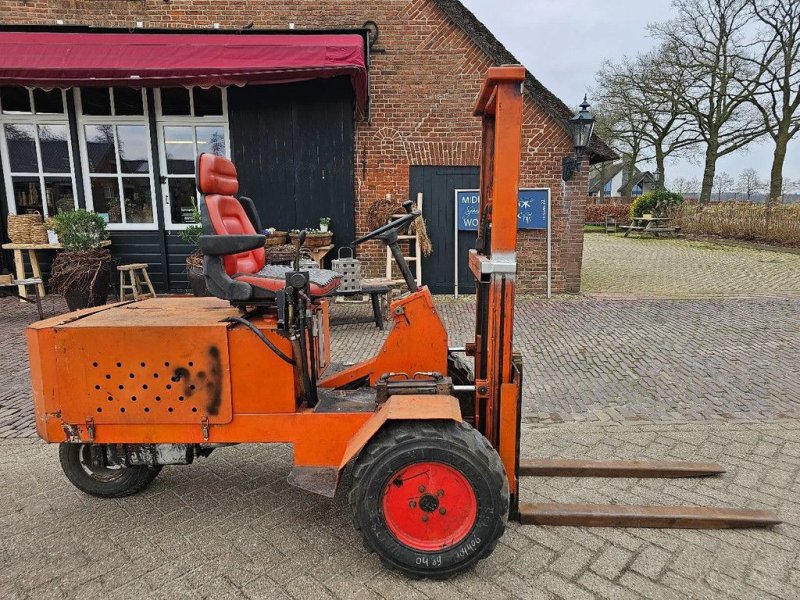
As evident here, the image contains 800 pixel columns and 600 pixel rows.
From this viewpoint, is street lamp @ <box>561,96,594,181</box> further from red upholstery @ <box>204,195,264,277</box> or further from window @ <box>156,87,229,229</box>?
red upholstery @ <box>204,195,264,277</box>

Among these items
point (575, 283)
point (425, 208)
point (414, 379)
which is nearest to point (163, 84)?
point (425, 208)

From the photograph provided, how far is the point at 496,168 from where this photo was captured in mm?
2389

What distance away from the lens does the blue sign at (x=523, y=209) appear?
30.0 feet

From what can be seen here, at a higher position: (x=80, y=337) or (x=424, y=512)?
(x=80, y=337)

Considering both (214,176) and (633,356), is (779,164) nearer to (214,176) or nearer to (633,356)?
(633,356)

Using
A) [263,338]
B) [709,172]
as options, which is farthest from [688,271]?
[709,172]

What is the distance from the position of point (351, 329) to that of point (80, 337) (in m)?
4.88

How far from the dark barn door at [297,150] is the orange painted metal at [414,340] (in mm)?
6557

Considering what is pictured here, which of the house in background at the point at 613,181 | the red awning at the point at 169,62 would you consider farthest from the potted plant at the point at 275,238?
the house in background at the point at 613,181

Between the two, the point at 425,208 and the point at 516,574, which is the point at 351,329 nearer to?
the point at 425,208

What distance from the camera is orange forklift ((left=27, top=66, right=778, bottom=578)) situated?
7.65 feet

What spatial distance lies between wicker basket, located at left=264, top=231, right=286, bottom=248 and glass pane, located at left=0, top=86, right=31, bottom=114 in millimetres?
4746

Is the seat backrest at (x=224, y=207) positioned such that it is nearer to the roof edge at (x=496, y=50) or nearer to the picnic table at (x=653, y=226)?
the roof edge at (x=496, y=50)

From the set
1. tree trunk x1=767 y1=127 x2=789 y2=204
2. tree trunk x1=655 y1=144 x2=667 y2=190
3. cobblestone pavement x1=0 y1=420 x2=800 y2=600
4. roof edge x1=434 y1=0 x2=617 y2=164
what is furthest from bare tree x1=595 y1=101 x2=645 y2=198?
cobblestone pavement x1=0 y1=420 x2=800 y2=600
